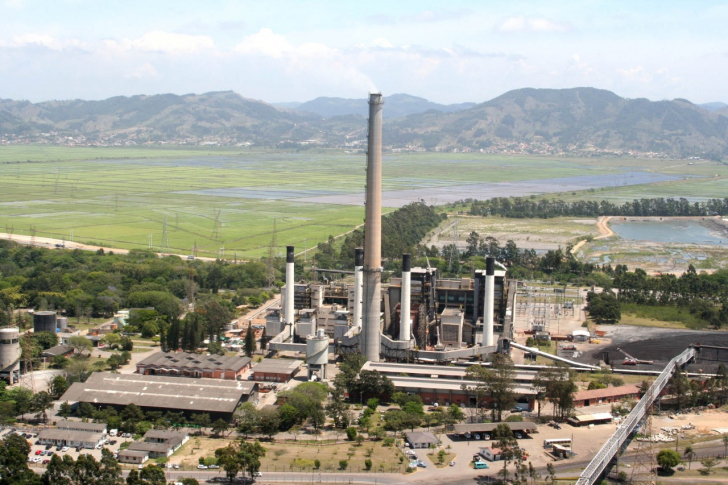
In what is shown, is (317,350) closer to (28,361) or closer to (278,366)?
(278,366)

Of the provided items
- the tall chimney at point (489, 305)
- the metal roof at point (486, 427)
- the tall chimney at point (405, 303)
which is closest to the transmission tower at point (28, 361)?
the tall chimney at point (405, 303)

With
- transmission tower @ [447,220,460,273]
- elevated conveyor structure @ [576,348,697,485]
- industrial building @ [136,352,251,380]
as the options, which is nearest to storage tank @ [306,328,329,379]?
industrial building @ [136,352,251,380]

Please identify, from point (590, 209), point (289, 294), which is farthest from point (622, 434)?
point (590, 209)

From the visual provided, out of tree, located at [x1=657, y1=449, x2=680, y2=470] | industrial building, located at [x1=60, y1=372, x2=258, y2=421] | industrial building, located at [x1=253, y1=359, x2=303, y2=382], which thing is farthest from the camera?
industrial building, located at [x1=253, y1=359, x2=303, y2=382]

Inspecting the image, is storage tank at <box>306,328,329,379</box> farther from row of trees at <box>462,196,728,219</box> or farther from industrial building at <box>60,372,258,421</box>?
row of trees at <box>462,196,728,219</box>

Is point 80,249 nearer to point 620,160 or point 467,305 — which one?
point 467,305

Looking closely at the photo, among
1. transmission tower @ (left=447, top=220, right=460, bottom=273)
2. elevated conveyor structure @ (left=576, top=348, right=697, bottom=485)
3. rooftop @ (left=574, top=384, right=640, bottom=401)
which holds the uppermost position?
transmission tower @ (left=447, top=220, right=460, bottom=273)

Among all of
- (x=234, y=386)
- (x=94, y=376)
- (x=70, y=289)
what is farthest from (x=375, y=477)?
(x=70, y=289)

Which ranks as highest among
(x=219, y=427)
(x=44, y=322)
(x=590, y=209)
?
(x=590, y=209)
